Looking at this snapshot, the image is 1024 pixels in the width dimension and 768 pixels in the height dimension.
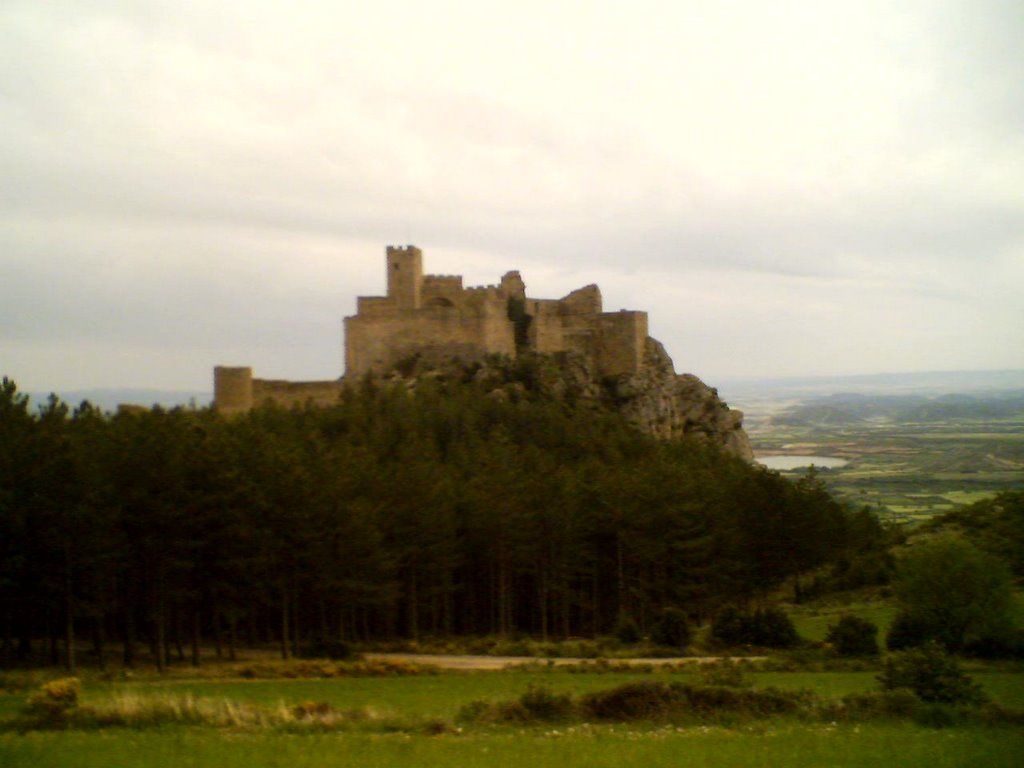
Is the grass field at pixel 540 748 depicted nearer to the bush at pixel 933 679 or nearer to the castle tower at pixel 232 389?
the bush at pixel 933 679

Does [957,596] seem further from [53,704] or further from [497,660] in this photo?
[53,704]

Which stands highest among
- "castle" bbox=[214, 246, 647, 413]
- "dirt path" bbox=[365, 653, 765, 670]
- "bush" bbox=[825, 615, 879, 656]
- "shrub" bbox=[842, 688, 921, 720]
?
"castle" bbox=[214, 246, 647, 413]

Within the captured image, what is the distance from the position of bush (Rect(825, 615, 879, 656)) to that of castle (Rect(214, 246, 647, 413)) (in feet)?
129

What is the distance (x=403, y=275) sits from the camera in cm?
6656

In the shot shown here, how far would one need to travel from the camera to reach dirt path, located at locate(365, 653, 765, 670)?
26219 mm

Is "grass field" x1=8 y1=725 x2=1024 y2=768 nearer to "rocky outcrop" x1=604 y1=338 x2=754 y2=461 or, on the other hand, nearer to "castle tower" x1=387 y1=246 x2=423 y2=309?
"rocky outcrop" x1=604 y1=338 x2=754 y2=461

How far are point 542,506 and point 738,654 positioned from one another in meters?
12.0

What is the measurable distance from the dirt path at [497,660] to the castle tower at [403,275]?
39101 millimetres

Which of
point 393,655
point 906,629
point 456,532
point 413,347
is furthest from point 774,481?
point 413,347

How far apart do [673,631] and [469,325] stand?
37.0 metres

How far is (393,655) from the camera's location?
30.1 meters

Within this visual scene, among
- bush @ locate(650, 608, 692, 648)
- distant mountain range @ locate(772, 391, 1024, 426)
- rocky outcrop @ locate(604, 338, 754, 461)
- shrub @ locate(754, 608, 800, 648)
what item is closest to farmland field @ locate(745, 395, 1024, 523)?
distant mountain range @ locate(772, 391, 1024, 426)

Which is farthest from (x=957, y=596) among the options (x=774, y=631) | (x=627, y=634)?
(x=627, y=634)

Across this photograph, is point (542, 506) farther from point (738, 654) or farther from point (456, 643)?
point (738, 654)
